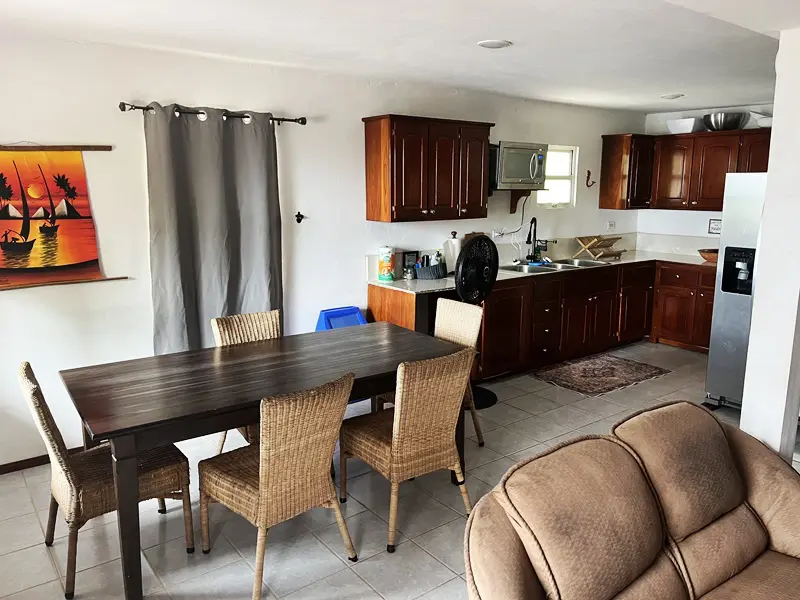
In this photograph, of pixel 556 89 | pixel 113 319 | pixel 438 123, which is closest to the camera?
pixel 113 319

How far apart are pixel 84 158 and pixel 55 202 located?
29cm

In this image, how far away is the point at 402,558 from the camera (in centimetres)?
273

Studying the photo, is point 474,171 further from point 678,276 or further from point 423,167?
point 678,276

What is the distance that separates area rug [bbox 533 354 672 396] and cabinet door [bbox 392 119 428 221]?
1824 mm

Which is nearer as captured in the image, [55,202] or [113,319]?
[55,202]

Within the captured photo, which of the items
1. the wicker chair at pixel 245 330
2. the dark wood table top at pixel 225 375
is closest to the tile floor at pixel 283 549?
the wicker chair at pixel 245 330

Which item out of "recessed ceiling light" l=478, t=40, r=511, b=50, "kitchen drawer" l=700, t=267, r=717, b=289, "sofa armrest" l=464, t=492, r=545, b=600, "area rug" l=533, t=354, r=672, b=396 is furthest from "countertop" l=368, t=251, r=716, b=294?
"sofa armrest" l=464, t=492, r=545, b=600

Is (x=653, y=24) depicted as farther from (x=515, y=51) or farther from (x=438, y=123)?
(x=438, y=123)

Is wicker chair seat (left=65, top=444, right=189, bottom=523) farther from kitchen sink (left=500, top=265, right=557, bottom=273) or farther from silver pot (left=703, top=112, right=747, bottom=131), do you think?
silver pot (left=703, top=112, right=747, bottom=131)

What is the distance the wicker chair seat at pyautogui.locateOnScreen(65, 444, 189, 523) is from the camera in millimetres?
2400

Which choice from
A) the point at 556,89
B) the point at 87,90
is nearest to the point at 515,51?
the point at 556,89

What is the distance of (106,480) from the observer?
2.46 m

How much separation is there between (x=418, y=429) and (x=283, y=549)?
2.65ft

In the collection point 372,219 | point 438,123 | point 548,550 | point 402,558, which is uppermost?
point 438,123
